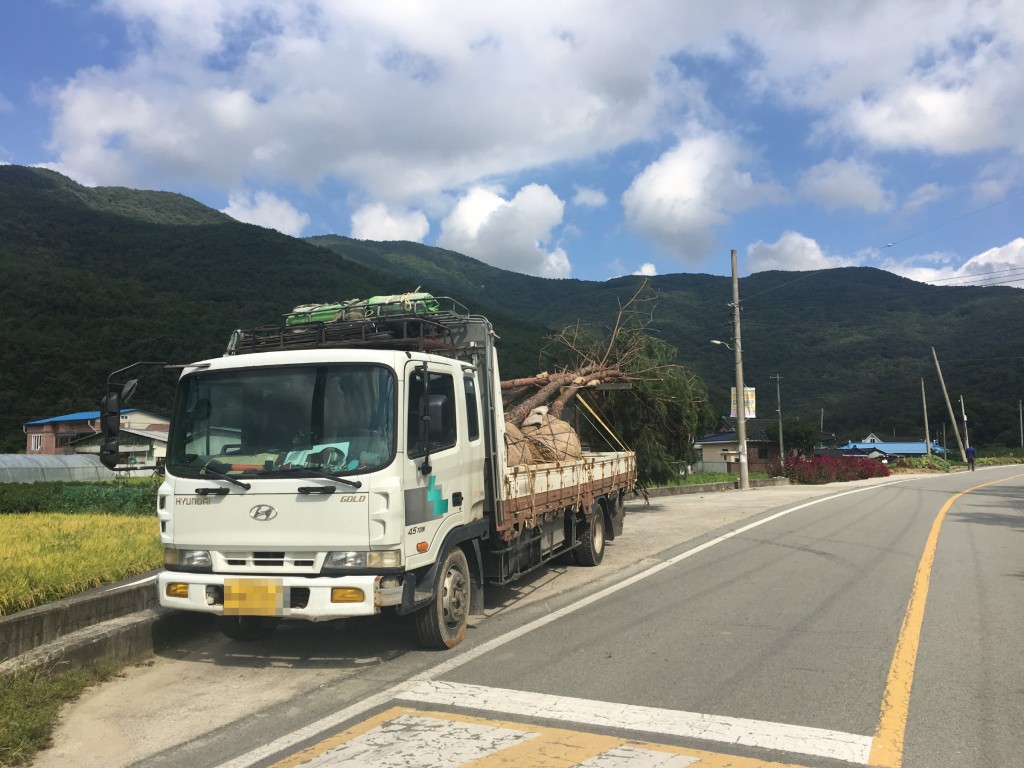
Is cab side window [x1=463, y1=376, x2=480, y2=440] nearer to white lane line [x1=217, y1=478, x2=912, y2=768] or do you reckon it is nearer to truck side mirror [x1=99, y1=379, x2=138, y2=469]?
white lane line [x1=217, y1=478, x2=912, y2=768]

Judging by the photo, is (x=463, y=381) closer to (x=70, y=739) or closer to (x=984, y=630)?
(x=70, y=739)

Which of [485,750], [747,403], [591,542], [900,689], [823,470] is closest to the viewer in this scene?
[485,750]

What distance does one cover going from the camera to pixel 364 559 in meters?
5.32

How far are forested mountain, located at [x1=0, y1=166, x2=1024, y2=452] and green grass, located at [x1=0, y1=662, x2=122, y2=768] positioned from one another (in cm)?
1532

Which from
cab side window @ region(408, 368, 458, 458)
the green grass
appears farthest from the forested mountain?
the green grass

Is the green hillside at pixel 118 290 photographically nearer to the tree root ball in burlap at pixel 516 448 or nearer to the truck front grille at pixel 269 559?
the tree root ball in burlap at pixel 516 448

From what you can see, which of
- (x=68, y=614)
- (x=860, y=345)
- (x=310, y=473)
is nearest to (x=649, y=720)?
(x=310, y=473)

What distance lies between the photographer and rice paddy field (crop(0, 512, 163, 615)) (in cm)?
636

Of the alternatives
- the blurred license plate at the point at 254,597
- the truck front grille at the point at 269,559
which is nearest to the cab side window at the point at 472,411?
the truck front grille at the point at 269,559

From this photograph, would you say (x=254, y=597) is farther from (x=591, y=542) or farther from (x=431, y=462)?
(x=591, y=542)

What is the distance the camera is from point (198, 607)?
5527 mm

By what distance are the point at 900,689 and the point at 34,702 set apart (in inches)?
217

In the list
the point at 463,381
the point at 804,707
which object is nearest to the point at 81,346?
the point at 463,381

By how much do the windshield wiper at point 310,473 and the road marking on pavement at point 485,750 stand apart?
1.60m
